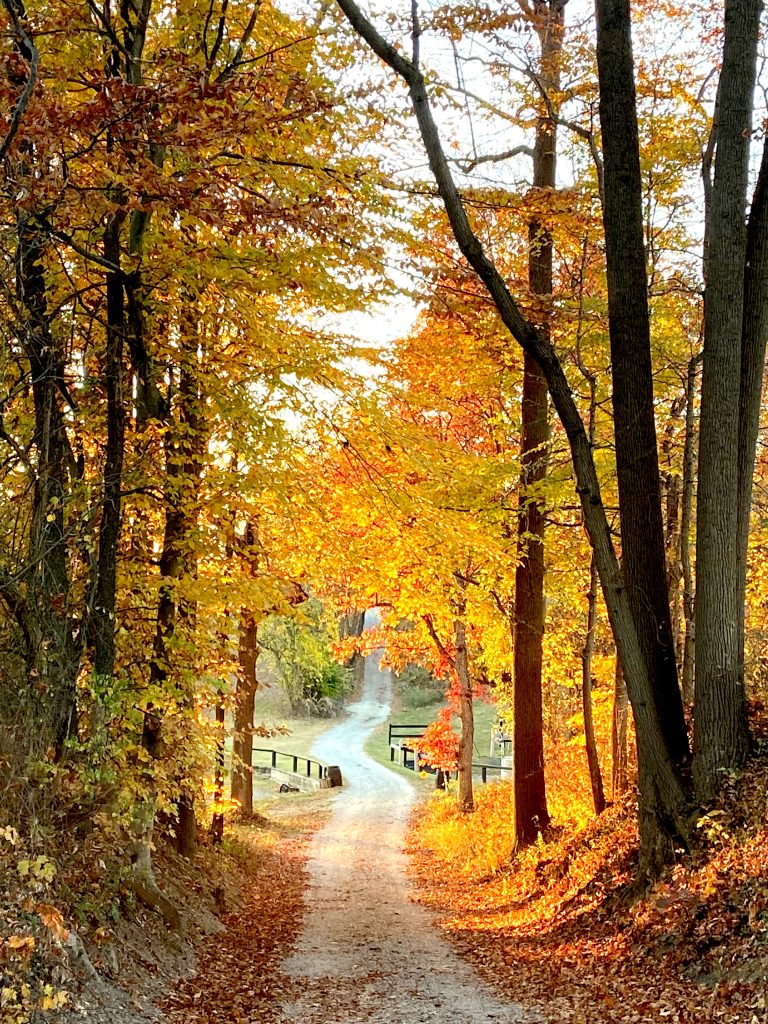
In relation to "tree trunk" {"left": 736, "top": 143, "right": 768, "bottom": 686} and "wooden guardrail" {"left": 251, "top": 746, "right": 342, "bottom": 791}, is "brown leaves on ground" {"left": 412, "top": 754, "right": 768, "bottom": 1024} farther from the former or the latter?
"wooden guardrail" {"left": 251, "top": 746, "right": 342, "bottom": 791}

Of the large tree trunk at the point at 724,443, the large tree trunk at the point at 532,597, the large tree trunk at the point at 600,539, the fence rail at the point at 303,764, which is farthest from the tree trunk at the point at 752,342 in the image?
the fence rail at the point at 303,764

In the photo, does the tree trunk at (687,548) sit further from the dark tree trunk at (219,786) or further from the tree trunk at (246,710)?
the tree trunk at (246,710)

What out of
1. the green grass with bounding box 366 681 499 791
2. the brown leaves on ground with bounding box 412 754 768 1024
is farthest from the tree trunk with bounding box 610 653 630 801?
the green grass with bounding box 366 681 499 791

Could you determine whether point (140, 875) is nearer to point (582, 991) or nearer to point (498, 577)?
point (582, 991)

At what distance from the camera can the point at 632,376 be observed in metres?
7.28

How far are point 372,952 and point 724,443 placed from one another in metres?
6.27

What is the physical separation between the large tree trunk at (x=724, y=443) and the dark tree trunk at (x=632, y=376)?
1.40 ft

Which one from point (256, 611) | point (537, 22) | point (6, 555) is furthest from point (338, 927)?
point (537, 22)

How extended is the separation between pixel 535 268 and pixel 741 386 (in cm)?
524

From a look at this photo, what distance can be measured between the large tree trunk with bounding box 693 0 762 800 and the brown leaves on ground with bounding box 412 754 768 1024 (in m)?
0.40

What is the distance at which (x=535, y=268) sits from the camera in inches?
446

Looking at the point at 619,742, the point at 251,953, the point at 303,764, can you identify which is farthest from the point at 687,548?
the point at 303,764

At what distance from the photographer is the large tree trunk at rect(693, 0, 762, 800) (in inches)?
255

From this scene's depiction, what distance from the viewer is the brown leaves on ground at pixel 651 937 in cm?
496
